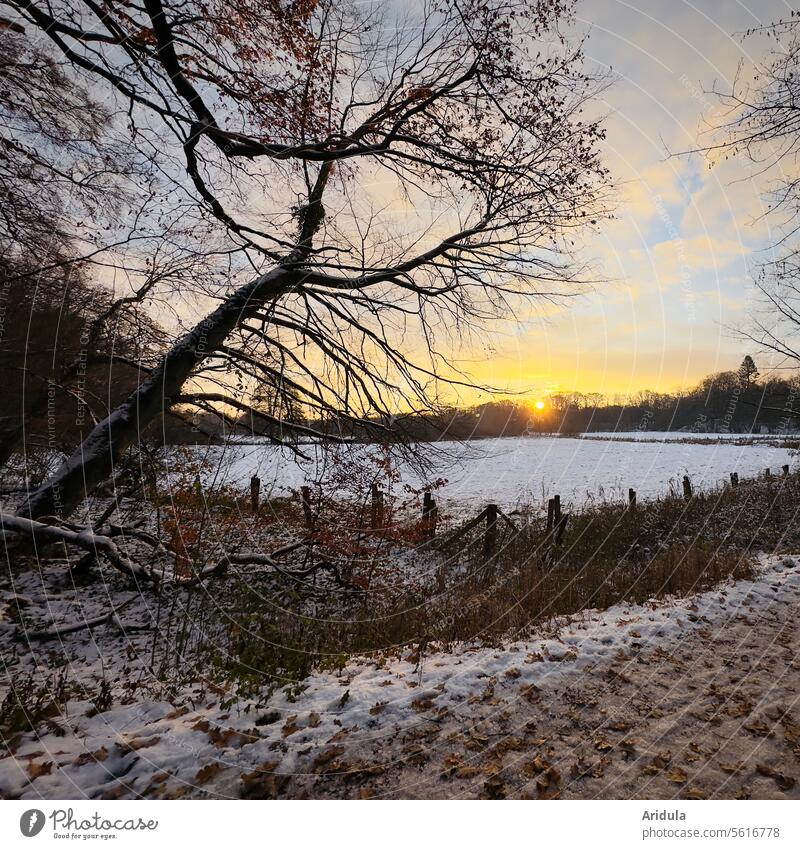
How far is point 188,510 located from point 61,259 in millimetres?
3534

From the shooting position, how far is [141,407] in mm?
5391

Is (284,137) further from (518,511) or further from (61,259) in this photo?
(518,511)

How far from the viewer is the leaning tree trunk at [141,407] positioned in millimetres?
5145

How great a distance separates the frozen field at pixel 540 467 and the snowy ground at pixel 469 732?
8.39 ft

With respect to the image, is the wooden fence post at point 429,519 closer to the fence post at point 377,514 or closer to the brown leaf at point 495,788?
the fence post at point 377,514

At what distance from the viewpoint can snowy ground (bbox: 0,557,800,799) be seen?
273 cm

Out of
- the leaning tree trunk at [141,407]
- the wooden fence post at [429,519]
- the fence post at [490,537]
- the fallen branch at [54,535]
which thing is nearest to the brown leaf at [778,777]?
the wooden fence post at [429,519]

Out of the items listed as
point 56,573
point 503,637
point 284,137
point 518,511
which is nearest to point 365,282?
point 284,137

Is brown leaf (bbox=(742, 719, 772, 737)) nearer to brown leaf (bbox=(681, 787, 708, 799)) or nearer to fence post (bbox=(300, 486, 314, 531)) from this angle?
brown leaf (bbox=(681, 787, 708, 799))

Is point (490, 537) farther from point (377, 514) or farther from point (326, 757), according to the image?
point (326, 757)

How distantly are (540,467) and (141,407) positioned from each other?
25672 millimetres

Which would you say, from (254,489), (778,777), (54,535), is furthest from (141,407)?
(778,777)

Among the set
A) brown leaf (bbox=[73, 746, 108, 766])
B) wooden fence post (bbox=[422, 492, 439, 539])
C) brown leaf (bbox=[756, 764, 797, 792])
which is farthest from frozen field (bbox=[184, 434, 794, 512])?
brown leaf (bbox=[756, 764, 797, 792])
